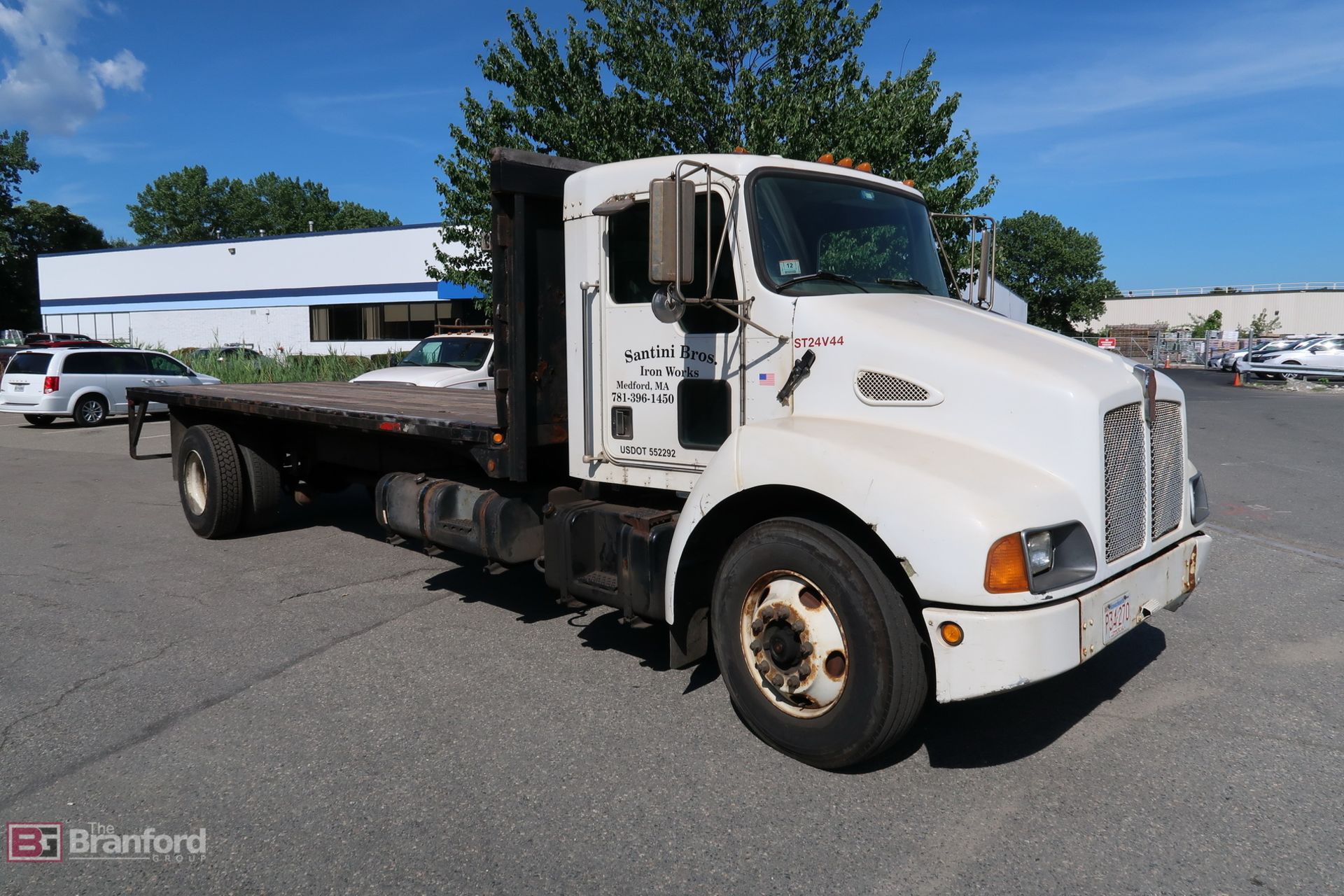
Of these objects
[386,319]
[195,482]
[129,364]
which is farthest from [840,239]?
[386,319]

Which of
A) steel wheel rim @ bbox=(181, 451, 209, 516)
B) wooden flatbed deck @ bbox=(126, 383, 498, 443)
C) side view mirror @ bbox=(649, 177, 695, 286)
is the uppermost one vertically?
side view mirror @ bbox=(649, 177, 695, 286)

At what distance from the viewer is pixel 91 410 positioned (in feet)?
62.5

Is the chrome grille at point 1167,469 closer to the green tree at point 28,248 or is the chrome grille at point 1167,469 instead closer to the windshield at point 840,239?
the windshield at point 840,239

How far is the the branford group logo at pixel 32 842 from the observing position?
3.23m

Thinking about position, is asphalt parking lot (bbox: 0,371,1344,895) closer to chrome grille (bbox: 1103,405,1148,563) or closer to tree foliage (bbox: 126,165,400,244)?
chrome grille (bbox: 1103,405,1148,563)

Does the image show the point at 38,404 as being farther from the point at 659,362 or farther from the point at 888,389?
the point at 888,389

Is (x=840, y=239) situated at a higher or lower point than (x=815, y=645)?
higher

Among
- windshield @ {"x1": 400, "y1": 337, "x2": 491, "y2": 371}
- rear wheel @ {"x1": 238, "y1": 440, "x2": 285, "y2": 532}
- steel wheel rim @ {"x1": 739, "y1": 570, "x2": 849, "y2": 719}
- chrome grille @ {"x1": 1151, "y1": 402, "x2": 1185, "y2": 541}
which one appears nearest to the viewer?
steel wheel rim @ {"x1": 739, "y1": 570, "x2": 849, "y2": 719}

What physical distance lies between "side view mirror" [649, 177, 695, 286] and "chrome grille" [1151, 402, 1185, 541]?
204 centimetres

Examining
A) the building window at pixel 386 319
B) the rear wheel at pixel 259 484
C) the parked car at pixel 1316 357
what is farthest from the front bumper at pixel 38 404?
the parked car at pixel 1316 357

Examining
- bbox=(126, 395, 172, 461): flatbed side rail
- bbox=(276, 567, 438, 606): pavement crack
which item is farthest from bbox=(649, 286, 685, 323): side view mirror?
bbox=(126, 395, 172, 461): flatbed side rail

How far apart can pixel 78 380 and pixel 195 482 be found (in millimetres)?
13006

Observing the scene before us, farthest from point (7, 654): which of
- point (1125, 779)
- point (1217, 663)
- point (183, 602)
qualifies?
point (1217, 663)

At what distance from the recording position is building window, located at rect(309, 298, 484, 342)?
120 feet
